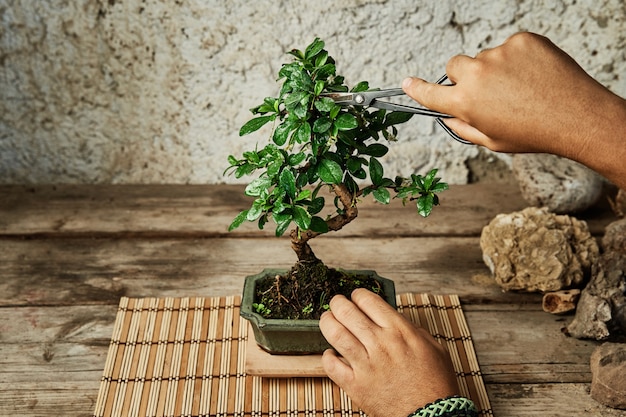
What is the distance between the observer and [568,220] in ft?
5.24

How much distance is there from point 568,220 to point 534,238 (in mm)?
127

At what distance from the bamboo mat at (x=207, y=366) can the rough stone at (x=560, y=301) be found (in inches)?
7.7

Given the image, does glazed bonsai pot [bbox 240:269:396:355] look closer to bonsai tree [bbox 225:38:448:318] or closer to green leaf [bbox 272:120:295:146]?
bonsai tree [bbox 225:38:448:318]

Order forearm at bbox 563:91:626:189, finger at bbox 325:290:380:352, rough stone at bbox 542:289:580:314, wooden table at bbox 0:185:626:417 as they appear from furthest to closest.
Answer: rough stone at bbox 542:289:580:314 < wooden table at bbox 0:185:626:417 < finger at bbox 325:290:380:352 < forearm at bbox 563:91:626:189

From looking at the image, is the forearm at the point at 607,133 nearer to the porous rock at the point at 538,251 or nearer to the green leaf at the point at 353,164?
the green leaf at the point at 353,164

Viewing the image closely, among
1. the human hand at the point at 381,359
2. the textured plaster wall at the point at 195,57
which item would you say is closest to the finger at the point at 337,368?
the human hand at the point at 381,359

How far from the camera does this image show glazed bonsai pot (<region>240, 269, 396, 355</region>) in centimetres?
119

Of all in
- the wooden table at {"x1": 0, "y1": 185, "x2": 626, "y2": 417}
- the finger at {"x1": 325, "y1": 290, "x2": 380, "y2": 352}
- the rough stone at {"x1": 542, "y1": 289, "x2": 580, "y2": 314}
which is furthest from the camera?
the rough stone at {"x1": 542, "y1": 289, "x2": 580, "y2": 314}

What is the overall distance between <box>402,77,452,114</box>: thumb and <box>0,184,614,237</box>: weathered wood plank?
762 mm

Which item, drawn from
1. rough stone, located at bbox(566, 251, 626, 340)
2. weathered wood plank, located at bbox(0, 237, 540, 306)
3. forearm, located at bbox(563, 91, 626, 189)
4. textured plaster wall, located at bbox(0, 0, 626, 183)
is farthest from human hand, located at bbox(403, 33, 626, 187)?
textured plaster wall, located at bbox(0, 0, 626, 183)

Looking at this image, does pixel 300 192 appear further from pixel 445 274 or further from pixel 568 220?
pixel 568 220

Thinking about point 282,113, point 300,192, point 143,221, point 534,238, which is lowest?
point 143,221

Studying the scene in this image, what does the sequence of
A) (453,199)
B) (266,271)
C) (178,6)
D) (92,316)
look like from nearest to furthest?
(266,271) → (92,316) → (178,6) → (453,199)

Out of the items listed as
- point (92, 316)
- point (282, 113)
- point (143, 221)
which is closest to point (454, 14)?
point (282, 113)
